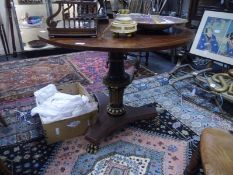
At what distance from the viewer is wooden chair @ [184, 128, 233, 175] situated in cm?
82

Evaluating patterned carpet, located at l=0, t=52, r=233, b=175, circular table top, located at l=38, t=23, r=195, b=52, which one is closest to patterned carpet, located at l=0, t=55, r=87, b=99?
patterned carpet, located at l=0, t=52, r=233, b=175

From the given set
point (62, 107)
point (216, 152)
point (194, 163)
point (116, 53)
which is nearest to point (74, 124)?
point (62, 107)

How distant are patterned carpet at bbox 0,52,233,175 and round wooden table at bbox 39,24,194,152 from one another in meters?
0.10

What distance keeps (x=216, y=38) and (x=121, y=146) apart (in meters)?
1.41

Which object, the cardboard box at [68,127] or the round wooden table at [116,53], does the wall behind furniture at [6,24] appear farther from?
the cardboard box at [68,127]

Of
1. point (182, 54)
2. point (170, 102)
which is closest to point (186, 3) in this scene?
point (182, 54)

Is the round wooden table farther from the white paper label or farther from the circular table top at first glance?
the white paper label

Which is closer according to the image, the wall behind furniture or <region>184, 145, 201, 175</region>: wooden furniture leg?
<region>184, 145, 201, 175</region>: wooden furniture leg

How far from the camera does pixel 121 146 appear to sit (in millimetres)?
1550

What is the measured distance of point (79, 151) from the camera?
1.50m

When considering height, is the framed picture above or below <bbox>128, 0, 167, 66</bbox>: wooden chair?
below

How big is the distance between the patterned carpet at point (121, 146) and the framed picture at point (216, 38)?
555 millimetres

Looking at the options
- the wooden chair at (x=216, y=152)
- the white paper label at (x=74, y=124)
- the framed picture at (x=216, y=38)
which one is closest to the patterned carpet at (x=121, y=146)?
the white paper label at (x=74, y=124)

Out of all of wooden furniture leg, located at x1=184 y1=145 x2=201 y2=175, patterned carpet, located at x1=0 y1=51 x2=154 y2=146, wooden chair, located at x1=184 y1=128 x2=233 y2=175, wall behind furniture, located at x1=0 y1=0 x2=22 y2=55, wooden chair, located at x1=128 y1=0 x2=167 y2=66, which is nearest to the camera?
wooden chair, located at x1=184 y1=128 x2=233 y2=175
